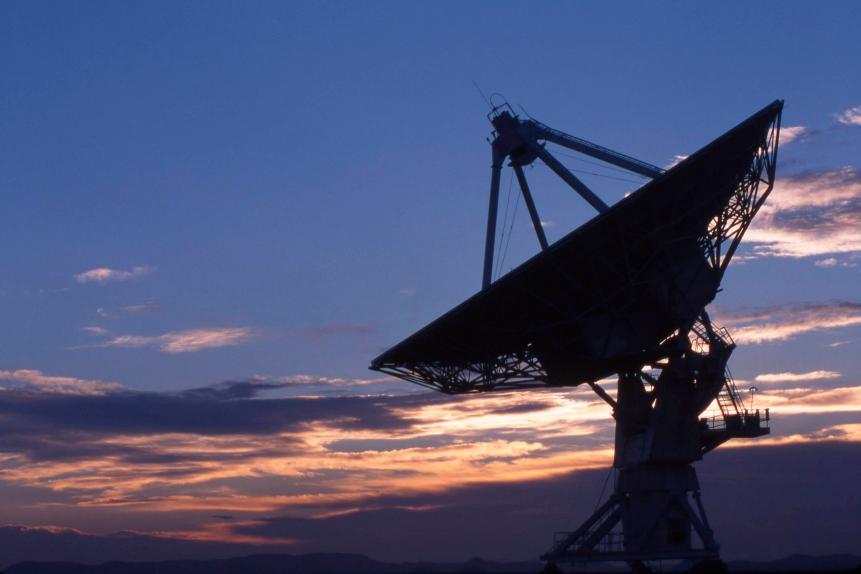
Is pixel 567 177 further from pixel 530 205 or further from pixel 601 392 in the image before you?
pixel 601 392

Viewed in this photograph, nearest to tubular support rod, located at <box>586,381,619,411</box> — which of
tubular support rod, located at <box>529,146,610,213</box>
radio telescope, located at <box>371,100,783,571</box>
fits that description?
radio telescope, located at <box>371,100,783,571</box>

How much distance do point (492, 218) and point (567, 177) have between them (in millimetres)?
3510

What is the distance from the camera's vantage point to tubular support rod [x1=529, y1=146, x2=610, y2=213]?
148 feet

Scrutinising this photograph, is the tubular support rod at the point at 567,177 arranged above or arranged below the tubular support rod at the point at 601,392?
above

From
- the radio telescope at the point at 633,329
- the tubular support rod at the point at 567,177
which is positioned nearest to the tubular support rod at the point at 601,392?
the radio telescope at the point at 633,329

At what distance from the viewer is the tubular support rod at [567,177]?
45000 millimetres

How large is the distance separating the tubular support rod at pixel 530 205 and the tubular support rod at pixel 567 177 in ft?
3.80

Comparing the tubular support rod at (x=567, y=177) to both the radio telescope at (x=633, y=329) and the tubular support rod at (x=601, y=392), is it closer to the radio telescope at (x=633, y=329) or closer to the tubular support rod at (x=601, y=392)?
the radio telescope at (x=633, y=329)

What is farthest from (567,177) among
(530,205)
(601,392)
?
(601,392)

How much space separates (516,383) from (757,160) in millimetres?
13055

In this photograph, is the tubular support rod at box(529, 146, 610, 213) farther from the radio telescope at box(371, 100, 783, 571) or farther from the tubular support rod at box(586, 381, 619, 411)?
the tubular support rod at box(586, 381, 619, 411)

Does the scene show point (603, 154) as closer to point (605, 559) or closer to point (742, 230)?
point (742, 230)

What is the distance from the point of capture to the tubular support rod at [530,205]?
4553cm

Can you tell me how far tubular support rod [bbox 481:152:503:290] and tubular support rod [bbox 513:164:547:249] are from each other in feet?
2.70
